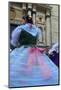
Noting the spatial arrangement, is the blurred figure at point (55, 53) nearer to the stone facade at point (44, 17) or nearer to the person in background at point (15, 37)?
the stone facade at point (44, 17)

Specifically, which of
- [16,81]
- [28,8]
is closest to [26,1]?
[28,8]

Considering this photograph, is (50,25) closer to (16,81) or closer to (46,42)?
(46,42)

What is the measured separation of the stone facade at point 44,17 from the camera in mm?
2891

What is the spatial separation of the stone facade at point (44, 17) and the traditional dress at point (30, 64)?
0.09 metres

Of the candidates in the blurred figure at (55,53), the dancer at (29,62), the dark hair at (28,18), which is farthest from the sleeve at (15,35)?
the blurred figure at (55,53)

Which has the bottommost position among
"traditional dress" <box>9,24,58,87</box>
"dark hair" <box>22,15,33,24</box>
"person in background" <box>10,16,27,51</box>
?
"traditional dress" <box>9,24,58,87</box>

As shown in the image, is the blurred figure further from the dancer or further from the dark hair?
the dark hair

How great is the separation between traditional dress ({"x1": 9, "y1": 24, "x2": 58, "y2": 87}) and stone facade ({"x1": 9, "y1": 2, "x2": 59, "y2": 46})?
9 centimetres

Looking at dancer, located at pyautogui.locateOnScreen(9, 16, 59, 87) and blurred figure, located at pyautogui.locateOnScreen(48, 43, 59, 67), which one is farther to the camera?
blurred figure, located at pyautogui.locateOnScreen(48, 43, 59, 67)

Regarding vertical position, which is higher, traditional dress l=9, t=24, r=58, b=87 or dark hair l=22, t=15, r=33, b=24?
dark hair l=22, t=15, r=33, b=24

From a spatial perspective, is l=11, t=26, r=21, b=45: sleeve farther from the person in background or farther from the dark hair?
the dark hair

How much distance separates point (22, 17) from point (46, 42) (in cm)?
41

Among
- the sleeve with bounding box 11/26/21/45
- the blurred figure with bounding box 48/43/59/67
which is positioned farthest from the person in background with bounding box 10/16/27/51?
the blurred figure with bounding box 48/43/59/67

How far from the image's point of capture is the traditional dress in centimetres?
287
